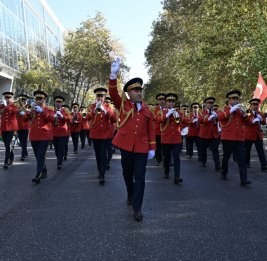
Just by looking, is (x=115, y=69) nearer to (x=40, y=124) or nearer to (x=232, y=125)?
(x=40, y=124)

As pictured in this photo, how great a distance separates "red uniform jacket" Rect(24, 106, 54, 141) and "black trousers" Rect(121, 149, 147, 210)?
10.2 ft

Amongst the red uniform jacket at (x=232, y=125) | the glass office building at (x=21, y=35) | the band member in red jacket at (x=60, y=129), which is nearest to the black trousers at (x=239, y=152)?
the red uniform jacket at (x=232, y=125)

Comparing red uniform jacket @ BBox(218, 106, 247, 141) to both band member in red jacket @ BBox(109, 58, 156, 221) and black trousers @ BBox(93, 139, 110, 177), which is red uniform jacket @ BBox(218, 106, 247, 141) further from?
band member in red jacket @ BBox(109, 58, 156, 221)

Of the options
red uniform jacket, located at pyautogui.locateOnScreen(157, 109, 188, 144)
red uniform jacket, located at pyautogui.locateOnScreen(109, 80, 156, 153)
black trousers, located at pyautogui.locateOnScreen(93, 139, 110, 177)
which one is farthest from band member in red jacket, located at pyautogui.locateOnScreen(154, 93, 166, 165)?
red uniform jacket, located at pyautogui.locateOnScreen(109, 80, 156, 153)

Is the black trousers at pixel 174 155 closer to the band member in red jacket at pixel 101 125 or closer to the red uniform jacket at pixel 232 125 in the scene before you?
the red uniform jacket at pixel 232 125

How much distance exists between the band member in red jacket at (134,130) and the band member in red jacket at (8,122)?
622cm

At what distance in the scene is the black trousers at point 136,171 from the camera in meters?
6.13

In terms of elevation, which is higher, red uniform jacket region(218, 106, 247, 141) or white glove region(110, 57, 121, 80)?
white glove region(110, 57, 121, 80)

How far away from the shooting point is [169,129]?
9.68 m

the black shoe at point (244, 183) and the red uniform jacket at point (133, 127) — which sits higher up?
the red uniform jacket at point (133, 127)

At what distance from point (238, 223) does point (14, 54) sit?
39.7m

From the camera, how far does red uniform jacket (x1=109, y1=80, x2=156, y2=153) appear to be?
20.8 ft

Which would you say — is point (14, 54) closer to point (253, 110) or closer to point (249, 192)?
point (253, 110)

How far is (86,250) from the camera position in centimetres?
466
